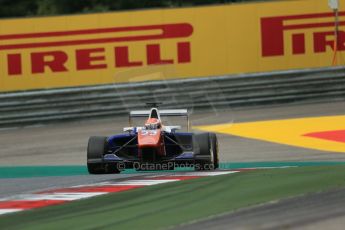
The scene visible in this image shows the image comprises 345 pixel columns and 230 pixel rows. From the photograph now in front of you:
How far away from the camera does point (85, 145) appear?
17.3 m

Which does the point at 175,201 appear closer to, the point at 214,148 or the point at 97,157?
the point at 214,148

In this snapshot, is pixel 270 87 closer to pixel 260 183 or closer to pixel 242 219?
pixel 260 183

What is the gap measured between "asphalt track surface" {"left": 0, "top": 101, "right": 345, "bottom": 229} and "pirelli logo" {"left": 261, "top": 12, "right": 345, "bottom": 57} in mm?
1477

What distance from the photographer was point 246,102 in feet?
71.7

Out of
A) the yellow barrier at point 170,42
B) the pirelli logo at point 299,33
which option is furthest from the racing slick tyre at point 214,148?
the pirelli logo at point 299,33

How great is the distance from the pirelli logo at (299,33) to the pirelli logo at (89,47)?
1.94 metres

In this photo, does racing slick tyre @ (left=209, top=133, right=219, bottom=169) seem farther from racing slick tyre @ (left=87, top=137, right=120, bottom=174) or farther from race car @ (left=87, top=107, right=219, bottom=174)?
racing slick tyre @ (left=87, top=137, right=120, bottom=174)

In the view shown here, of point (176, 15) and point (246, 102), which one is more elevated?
point (176, 15)

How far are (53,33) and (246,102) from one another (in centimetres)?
485

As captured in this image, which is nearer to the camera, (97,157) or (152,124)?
(152,124)

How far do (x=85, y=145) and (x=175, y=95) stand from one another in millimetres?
4373

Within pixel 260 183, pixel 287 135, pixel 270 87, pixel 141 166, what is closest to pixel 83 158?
pixel 141 166

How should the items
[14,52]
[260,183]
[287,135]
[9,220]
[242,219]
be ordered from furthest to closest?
[14,52]
[287,135]
[260,183]
[9,220]
[242,219]

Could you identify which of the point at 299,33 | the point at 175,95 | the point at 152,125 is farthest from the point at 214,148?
the point at 299,33
